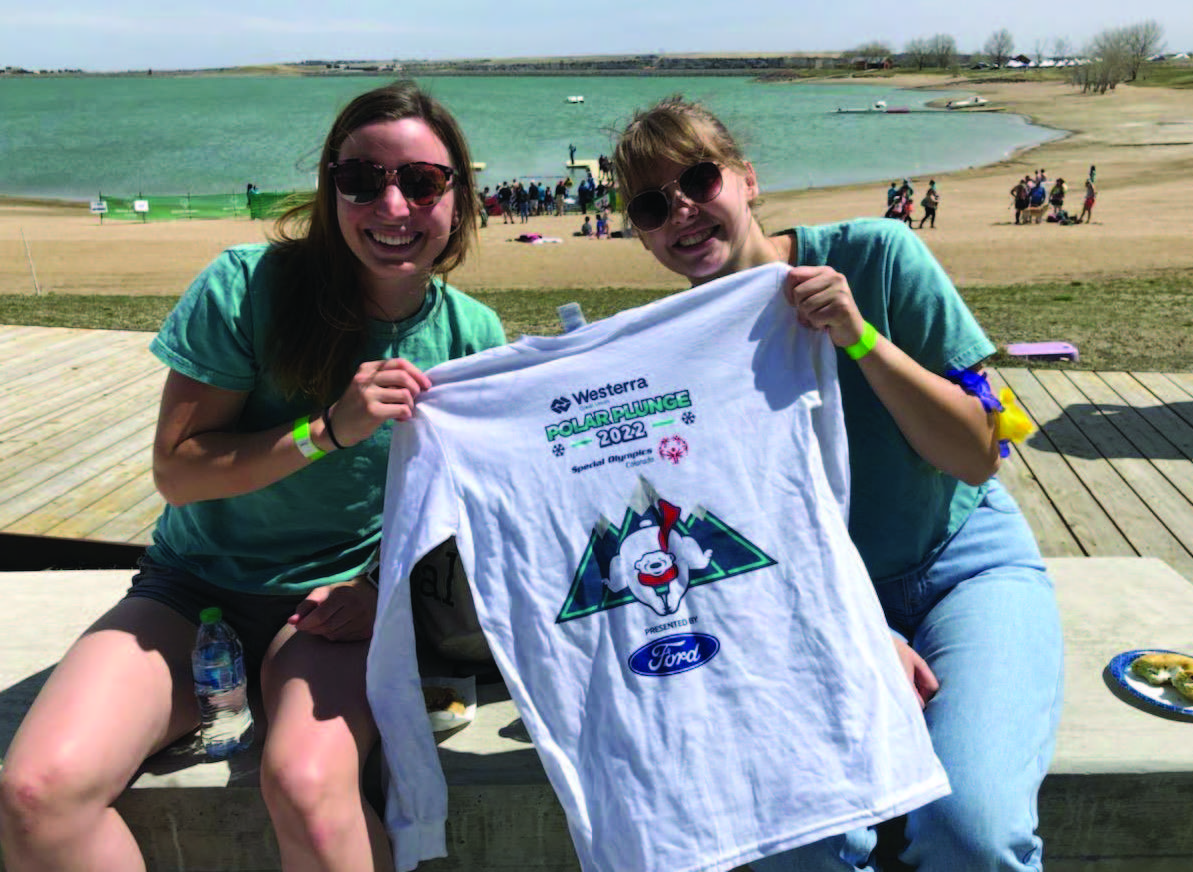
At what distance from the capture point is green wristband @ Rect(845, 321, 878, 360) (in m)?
2.18

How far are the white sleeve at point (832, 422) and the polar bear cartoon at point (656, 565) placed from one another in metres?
0.36

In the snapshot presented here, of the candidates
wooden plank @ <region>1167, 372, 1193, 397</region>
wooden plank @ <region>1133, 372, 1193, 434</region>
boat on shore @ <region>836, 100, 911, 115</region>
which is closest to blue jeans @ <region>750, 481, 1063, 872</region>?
wooden plank @ <region>1133, 372, 1193, 434</region>

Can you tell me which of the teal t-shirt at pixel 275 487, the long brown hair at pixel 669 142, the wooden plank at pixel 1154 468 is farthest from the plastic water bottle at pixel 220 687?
the wooden plank at pixel 1154 468

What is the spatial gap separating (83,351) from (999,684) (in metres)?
7.67

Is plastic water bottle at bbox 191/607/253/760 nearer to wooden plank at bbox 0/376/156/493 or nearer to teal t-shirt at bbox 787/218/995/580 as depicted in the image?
teal t-shirt at bbox 787/218/995/580

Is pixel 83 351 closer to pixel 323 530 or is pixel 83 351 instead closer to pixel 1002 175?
pixel 323 530

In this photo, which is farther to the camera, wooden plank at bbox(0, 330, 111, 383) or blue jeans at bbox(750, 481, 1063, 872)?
wooden plank at bbox(0, 330, 111, 383)

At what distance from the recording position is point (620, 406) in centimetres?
225

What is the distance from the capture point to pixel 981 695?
2.20 m

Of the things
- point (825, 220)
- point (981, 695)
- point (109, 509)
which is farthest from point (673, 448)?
point (825, 220)

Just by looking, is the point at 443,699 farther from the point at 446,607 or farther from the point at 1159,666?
the point at 1159,666

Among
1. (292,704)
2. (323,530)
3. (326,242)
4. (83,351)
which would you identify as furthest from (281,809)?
(83,351)

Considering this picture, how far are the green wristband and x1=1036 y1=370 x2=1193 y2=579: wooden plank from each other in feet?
9.73

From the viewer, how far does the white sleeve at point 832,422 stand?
2.25 m
